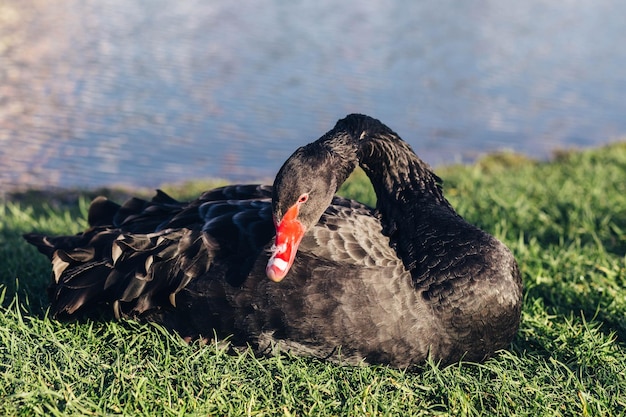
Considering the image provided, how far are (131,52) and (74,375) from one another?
1009cm

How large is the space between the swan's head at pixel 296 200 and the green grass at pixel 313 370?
0.47m

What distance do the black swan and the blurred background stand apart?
454 centimetres

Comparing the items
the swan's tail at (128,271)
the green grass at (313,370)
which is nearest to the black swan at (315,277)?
the swan's tail at (128,271)

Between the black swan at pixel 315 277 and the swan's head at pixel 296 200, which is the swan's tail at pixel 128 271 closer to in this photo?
the black swan at pixel 315 277

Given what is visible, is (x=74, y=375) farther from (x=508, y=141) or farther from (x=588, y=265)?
(x=508, y=141)

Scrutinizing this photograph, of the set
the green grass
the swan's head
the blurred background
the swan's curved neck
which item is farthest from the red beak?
the blurred background

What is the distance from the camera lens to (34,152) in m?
8.62

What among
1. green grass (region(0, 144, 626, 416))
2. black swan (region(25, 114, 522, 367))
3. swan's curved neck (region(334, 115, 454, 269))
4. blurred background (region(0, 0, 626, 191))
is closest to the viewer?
green grass (region(0, 144, 626, 416))

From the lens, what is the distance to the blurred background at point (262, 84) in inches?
352

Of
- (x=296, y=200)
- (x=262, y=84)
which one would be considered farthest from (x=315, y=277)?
(x=262, y=84)

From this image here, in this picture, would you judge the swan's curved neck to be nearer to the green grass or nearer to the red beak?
the red beak

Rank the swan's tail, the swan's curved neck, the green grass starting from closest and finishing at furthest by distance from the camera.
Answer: the green grass
the swan's tail
the swan's curved neck

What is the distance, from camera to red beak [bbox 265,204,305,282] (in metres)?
3.09

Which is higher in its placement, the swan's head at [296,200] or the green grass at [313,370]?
the swan's head at [296,200]
